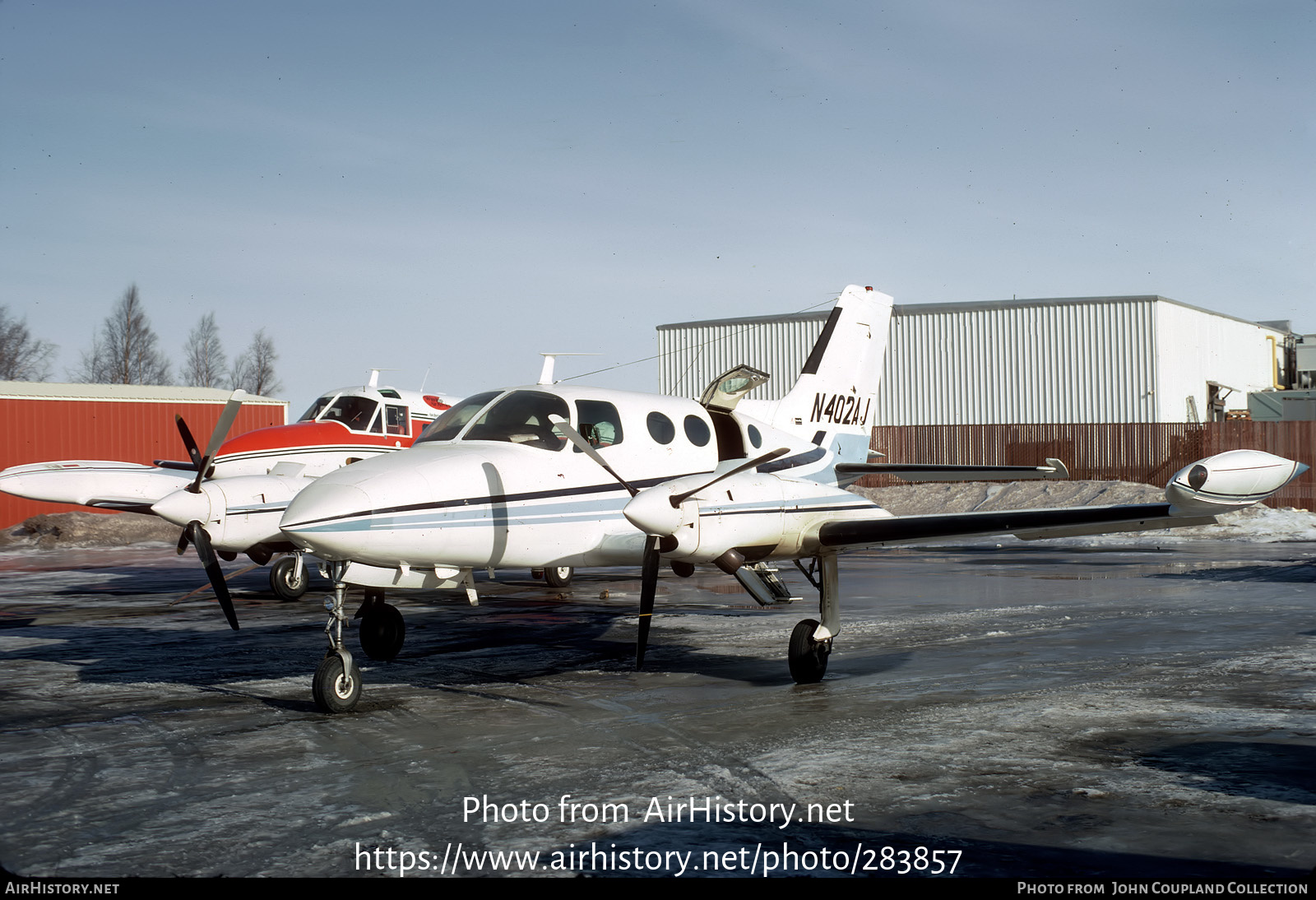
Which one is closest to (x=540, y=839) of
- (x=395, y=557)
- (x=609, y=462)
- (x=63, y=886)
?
(x=63, y=886)

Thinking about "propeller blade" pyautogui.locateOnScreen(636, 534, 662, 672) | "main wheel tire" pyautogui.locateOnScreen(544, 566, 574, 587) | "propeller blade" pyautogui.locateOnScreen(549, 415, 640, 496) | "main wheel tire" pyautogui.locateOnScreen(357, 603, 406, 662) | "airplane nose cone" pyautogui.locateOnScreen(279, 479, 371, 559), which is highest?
"propeller blade" pyautogui.locateOnScreen(549, 415, 640, 496)

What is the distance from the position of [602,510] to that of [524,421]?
3.65ft

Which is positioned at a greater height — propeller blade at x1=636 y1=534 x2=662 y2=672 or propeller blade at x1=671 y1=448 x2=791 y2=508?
propeller blade at x1=671 y1=448 x2=791 y2=508

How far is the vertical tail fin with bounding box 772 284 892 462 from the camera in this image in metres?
15.2

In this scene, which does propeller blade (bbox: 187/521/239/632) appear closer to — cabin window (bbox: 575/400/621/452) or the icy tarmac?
the icy tarmac

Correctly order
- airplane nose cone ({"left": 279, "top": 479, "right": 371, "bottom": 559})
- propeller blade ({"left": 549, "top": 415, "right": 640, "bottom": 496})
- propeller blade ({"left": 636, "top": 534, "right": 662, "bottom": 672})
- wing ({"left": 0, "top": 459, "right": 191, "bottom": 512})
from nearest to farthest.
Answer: airplane nose cone ({"left": 279, "top": 479, "right": 371, "bottom": 559}) < propeller blade ({"left": 636, "top": 534, "right": 662, "bottom": 672}) < propeller blade ({"left": 549, "top": 415, "right": 640, "bottom": 496}) < wing ({"left": 0, "top": 459, "right": 191, "bottom": 512})

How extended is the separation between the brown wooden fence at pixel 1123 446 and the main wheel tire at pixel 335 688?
33110 mm

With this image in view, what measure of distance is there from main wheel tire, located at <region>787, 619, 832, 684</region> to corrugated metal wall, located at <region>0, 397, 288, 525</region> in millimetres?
31347

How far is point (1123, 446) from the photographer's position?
130 feet

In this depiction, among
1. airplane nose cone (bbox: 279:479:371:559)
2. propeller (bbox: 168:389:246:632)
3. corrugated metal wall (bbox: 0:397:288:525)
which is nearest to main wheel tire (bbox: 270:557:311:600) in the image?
propeller (bbox: 168:389:246:632)

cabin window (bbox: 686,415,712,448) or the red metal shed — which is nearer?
cabin window (bbox: 686,415,712,448)

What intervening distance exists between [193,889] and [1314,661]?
32.9 feet

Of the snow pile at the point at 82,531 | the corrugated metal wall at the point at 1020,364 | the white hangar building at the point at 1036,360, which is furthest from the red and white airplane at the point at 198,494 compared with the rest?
the corrugated metal wall at the point at 1020,364

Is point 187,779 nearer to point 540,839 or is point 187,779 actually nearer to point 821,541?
point 540,839
